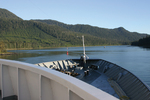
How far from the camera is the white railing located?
2.14 meters

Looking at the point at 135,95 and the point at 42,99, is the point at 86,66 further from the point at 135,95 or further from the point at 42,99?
the point at 42,99

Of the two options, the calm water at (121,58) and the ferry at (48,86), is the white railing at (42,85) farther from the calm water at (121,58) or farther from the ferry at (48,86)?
the calm water at (121,58)

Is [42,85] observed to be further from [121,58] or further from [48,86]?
[121,58]

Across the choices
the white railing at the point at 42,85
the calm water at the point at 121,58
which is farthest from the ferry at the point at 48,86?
the calm water at the point at 121,58

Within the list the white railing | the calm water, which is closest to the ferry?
the white railing

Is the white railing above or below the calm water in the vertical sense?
above

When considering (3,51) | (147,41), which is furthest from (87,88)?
(147,41)

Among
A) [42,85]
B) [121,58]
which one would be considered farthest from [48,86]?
[121,58]

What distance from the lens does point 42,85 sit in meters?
3.40

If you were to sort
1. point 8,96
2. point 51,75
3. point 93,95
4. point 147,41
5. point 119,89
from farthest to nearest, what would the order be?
point 147,41 → point 119,89 → point 8,96 → point 51,75 → point 93,95

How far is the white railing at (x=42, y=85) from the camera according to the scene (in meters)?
2.14

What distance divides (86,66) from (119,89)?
10408 mm

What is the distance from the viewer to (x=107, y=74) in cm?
1700

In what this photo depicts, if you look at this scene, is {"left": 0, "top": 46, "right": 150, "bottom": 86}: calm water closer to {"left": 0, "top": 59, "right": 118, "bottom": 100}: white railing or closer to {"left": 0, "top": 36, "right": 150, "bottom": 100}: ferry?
{"left": 0, "top": 36, "right": 150, "bottom": 100}: ferry
